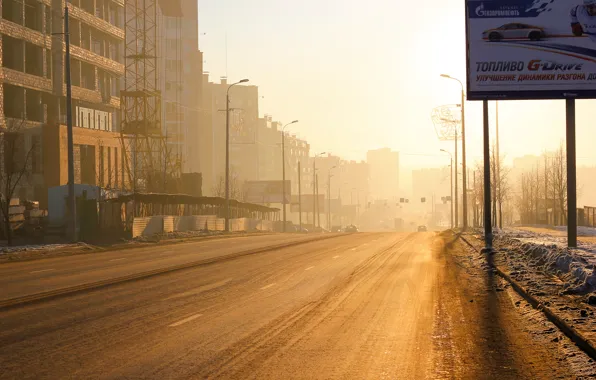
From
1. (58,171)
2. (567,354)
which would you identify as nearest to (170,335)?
(567,354)

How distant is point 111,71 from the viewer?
303 feet

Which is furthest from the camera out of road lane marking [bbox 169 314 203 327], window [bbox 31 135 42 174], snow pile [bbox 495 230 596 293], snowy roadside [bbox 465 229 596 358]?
window [bbox 31 135 42 174]

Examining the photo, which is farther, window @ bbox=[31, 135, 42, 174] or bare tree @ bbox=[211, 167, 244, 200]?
bare tree @ bbox=[211, 167, 244, 200]

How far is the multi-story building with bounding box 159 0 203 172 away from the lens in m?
163

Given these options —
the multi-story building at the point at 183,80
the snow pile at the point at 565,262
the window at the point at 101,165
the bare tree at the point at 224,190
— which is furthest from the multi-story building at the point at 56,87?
the multi-story building at the point at 183,80

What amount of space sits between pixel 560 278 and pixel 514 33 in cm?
1280

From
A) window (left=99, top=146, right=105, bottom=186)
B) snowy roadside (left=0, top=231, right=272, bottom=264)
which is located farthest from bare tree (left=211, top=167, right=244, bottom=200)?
snowy roadside (left=0, top=231, right=272, bottom=264)

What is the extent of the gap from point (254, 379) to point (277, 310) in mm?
6113

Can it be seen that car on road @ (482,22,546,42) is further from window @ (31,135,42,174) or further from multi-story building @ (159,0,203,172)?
multi-story building @ (159,0,203,172)

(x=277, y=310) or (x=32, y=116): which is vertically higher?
(x=32, y=116)

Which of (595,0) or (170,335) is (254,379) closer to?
(170,335)

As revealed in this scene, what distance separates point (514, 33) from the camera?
98.1 feet

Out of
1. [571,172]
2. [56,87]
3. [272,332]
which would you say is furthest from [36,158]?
[272,332]

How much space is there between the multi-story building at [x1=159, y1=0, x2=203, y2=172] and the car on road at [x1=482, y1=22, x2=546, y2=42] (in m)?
129
